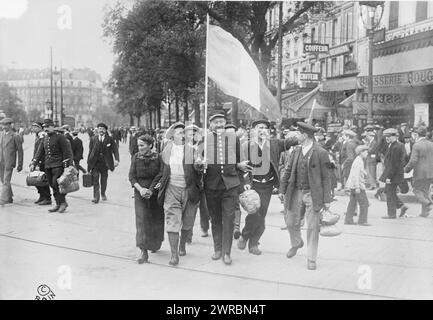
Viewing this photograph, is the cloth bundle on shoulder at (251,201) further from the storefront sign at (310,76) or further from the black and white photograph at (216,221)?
the storefront sign at (310,76)

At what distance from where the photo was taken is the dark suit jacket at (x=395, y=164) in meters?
10.5

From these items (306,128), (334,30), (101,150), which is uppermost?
(334,30)

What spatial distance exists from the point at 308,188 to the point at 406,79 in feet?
40.2

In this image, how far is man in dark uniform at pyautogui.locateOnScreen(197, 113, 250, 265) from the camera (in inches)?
278

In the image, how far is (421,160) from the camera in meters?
10.9

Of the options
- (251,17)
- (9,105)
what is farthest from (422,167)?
(9,105)

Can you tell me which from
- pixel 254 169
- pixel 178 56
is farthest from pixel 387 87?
pixel 254 169

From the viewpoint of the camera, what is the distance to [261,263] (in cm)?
695

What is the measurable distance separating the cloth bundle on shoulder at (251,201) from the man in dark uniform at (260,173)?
267 millimetres

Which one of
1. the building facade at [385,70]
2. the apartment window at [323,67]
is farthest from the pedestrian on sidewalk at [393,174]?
the apartment window at [323,67]

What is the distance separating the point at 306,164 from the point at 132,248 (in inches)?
107

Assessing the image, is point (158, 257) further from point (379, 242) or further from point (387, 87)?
point (387, 87)

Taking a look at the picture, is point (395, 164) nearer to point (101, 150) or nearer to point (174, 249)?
point (174, 249)

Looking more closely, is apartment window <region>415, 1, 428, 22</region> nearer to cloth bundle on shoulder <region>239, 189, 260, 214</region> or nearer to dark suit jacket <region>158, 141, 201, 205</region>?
cloth bundle on shoulder <region>239, 189, 260, 214</region>
